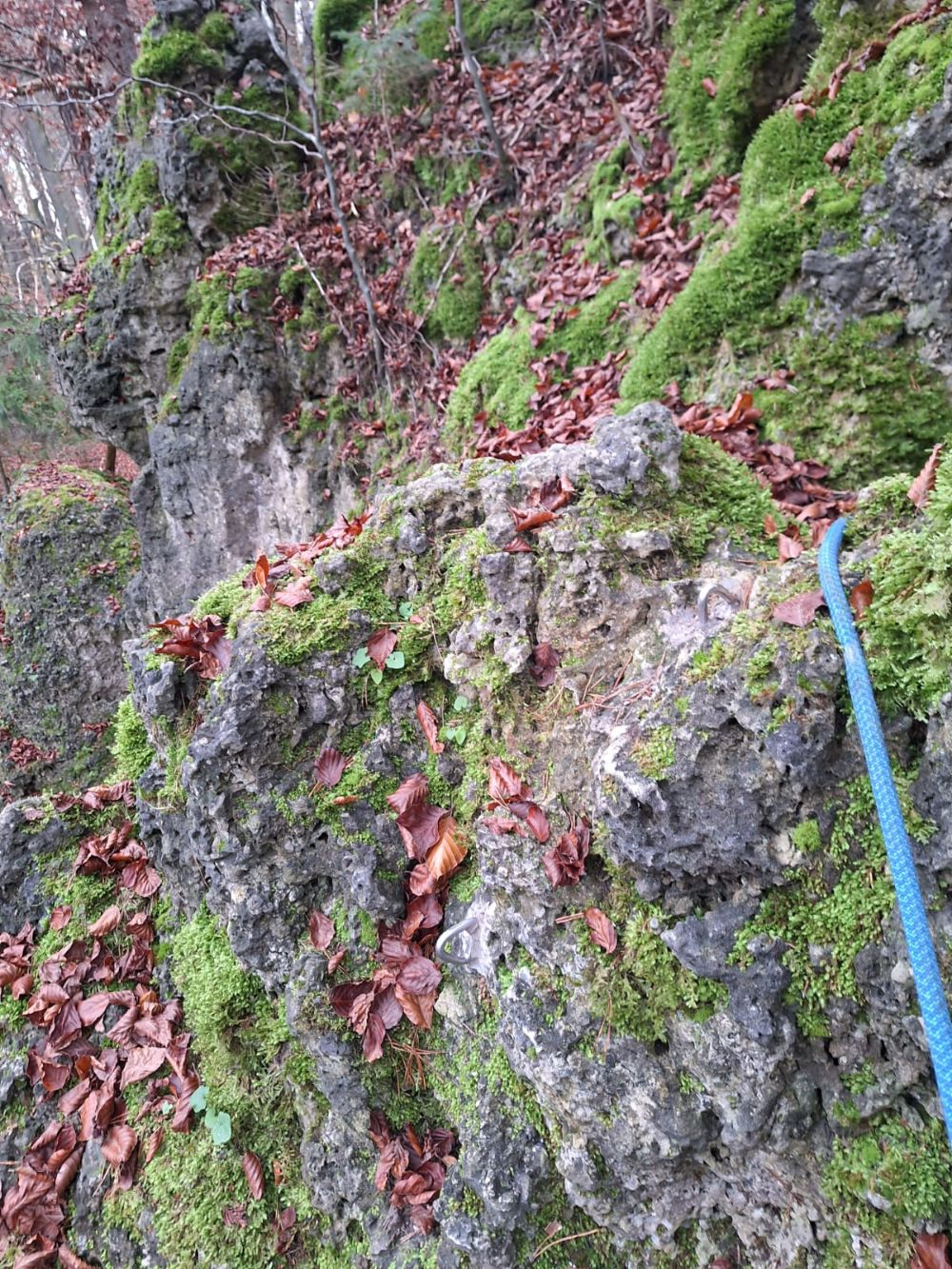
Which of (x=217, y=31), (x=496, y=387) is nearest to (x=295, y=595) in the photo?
(x=496, y=387)

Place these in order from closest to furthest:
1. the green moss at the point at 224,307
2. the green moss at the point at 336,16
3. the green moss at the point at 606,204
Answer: the green moss at the point at 606,204 < the green moss at the point at 224,307 < the green moss at the point at 336,16

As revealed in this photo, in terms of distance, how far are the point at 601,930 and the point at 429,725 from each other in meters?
1.15

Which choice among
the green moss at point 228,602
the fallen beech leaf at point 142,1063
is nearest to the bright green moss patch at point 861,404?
the green moss at point 228,602

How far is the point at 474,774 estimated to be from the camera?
2795 mm

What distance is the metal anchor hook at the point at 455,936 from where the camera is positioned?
99.1 inches

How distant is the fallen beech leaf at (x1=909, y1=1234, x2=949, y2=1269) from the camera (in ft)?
5.16

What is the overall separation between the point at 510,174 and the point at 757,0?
286 centimetres

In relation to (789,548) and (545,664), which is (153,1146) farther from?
(789,548)

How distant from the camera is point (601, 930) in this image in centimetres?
215

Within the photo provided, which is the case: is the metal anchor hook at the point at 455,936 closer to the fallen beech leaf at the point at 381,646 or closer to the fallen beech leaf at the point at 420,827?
the fallen beech leaf at the point at 420,827

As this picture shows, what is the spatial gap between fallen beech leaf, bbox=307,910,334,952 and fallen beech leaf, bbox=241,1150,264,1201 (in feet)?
3.60

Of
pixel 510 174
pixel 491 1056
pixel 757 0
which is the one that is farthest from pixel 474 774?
pixel 510 174

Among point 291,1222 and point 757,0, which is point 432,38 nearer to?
point 757,0

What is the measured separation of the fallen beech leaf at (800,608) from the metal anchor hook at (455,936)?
5.07ft
